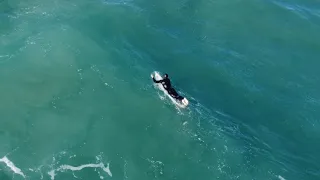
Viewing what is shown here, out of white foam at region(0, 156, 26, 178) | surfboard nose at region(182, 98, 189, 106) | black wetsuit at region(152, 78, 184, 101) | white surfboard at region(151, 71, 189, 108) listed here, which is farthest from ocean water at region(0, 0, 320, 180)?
black wetsuit at region(152, 78, 184, 101)

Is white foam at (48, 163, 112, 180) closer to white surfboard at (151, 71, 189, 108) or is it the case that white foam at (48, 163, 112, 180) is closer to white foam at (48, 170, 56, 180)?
white foam at (48, 170, 56, 180)

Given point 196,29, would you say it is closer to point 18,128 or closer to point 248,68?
point 248,68

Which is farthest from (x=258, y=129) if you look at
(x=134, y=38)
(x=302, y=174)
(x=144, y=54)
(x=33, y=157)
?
(x=33, y=157)

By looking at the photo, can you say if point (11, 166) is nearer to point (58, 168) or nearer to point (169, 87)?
point (58, 168)

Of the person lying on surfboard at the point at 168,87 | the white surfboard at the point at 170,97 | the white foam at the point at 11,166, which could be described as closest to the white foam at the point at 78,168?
the white foam at the point at 11,166

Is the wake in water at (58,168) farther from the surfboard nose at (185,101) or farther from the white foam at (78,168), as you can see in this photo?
the surfboard nose at (185,101)

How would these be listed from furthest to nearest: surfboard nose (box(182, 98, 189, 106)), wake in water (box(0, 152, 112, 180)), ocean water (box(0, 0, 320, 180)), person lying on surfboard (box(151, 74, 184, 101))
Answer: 1. person lying on surfboard (box(151, 74, 184, 101))
2. surfboard nose (box(182, 98, 189, 106))
3. ocean water (box(0, 0, 320, 180))
4. wake in water (box(0, 152, 112, 180))

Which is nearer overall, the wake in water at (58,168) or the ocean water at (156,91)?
the wake in water at (58,168)

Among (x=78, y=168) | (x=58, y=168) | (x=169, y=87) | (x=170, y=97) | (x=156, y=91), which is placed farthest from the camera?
(x=156, y=91)

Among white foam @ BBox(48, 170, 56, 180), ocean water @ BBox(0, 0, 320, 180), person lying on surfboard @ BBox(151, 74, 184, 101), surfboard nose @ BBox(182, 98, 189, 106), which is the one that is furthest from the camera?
person lying on surfboard @ BBox(151, 74, 184, 101)

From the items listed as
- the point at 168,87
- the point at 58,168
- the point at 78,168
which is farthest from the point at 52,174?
the point at 168,87
